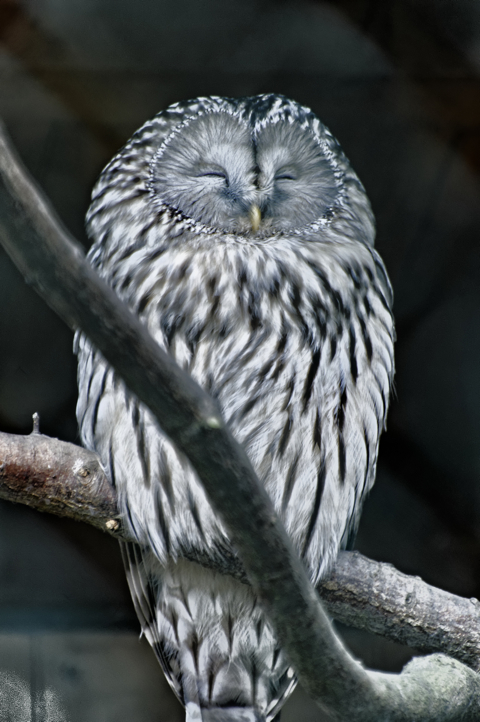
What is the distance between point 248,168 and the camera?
1.11 meters

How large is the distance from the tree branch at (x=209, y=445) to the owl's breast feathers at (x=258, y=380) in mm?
368

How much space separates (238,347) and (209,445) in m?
0.57

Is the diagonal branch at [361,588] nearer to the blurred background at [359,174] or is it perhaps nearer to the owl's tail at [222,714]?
the owl's tail at [222,714]

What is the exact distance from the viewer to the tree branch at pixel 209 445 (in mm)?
378

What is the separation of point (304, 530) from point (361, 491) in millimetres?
128

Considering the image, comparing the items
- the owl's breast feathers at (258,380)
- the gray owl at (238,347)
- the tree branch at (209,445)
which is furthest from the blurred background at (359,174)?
the tree branch at (209,445)

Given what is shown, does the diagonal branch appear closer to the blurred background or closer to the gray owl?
the gray owl

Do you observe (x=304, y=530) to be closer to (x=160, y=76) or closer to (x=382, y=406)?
(x=382, y=406)

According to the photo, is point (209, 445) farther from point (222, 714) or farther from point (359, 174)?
point (359, 174)

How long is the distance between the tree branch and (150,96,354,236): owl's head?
64 centimetres

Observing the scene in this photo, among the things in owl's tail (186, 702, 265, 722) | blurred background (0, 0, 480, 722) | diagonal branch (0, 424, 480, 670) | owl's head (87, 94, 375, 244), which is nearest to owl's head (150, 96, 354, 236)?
owl's head (87, 94, 375, 244)

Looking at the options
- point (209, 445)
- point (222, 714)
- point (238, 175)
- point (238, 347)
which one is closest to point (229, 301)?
point (238, 347)

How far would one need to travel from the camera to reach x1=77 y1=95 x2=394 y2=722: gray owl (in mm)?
1037

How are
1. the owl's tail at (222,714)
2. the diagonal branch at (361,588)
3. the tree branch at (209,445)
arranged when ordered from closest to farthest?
the tree branch at (209,445) → the diagonal branch at (361,588) → the owl's tail at (222,714)
